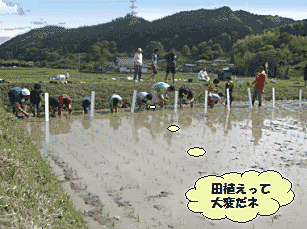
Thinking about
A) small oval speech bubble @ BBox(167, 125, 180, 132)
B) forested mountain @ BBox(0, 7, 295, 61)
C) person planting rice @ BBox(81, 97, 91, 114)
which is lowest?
small oval speech bubble @ BBox(167, 125, 180, 132)

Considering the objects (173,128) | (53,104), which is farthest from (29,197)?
(53,104)

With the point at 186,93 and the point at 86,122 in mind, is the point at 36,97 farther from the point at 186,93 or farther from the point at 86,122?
the point at 186,93

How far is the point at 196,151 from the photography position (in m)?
8.07

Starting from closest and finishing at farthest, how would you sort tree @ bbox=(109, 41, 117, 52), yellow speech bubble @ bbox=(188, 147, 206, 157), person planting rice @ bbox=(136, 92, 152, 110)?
yellow speech bubble @ bbox=(188, 147, 206, 157) → person planting rice @ bbox=(136, 92, 152, 110) → tree @ bbox=(109, 41, 117, 52)

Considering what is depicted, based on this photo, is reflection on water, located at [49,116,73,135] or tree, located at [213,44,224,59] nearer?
reflection on water, located at [49,116,73,135]

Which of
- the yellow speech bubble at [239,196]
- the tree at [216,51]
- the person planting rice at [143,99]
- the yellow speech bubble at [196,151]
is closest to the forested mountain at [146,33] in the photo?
the tree at [216,51]

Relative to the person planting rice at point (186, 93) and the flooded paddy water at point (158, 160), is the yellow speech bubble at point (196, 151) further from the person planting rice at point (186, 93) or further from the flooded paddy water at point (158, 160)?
the person planting rice at point (186, 93)

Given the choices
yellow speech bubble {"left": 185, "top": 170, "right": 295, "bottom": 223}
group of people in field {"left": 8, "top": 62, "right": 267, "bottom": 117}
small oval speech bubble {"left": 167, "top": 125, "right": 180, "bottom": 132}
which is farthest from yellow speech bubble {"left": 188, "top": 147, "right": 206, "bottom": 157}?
group of people in field {"left": 8, "top": 62, "right": 267, "bottom": 117}

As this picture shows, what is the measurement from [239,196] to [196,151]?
10.6 ft

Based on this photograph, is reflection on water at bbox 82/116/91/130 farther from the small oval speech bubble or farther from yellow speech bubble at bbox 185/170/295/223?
yellow speech bubble at bbox 185/170/295/223

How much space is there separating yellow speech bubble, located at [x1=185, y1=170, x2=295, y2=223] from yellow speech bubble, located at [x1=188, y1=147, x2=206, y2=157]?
174cm

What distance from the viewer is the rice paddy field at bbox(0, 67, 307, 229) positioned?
4.54 metres

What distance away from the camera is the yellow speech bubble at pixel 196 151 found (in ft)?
25.5

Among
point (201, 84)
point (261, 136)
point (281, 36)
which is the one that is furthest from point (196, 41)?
point (261, 136)
